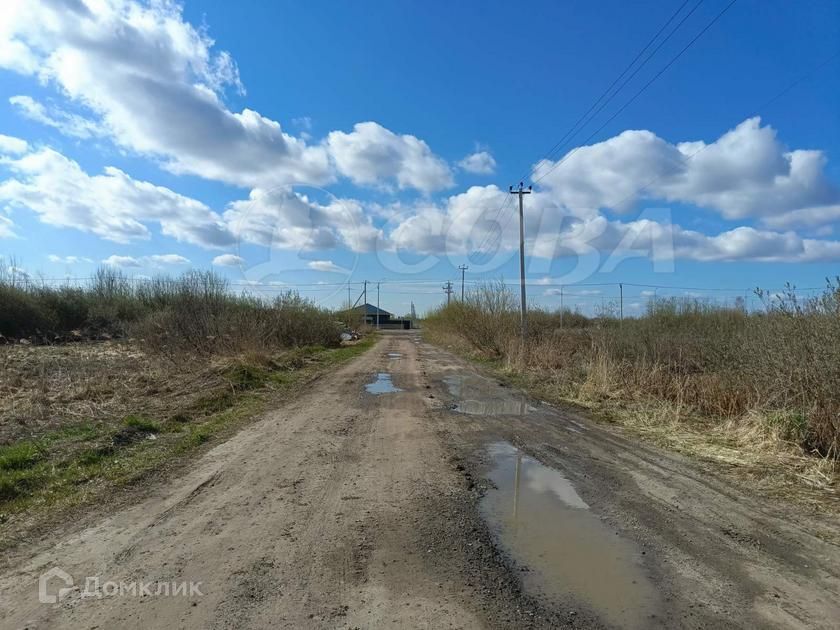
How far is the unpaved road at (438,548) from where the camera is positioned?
3334mm

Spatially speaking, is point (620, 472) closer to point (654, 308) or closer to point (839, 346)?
point (839, 346)

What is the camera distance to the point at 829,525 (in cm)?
498

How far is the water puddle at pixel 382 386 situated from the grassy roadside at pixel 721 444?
3.78 metres

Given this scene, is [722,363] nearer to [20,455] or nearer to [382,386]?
[382,386]

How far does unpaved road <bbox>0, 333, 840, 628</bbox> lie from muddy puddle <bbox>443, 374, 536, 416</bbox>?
3.68 metres

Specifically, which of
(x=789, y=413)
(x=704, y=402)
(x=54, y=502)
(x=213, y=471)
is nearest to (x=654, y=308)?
(x=704, y=402)

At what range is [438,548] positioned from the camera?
4250 mm

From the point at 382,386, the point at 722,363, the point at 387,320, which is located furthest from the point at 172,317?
the point at 387,320

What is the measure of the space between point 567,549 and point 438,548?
1053mm

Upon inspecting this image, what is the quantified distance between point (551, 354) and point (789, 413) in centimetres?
1192

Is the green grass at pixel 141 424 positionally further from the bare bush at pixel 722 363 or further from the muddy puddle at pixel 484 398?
the bare bush at pixel 722 363

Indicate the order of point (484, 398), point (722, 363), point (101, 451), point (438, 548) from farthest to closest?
point (484, 398), point (722, 363), point (101, 451), point (438, 548)

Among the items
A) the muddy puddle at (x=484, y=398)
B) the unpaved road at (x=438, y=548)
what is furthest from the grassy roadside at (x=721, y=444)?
the muddy puddle at (x=484, y=398)

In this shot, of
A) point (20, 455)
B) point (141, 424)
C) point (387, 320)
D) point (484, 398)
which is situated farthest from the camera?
point (387, 320)
